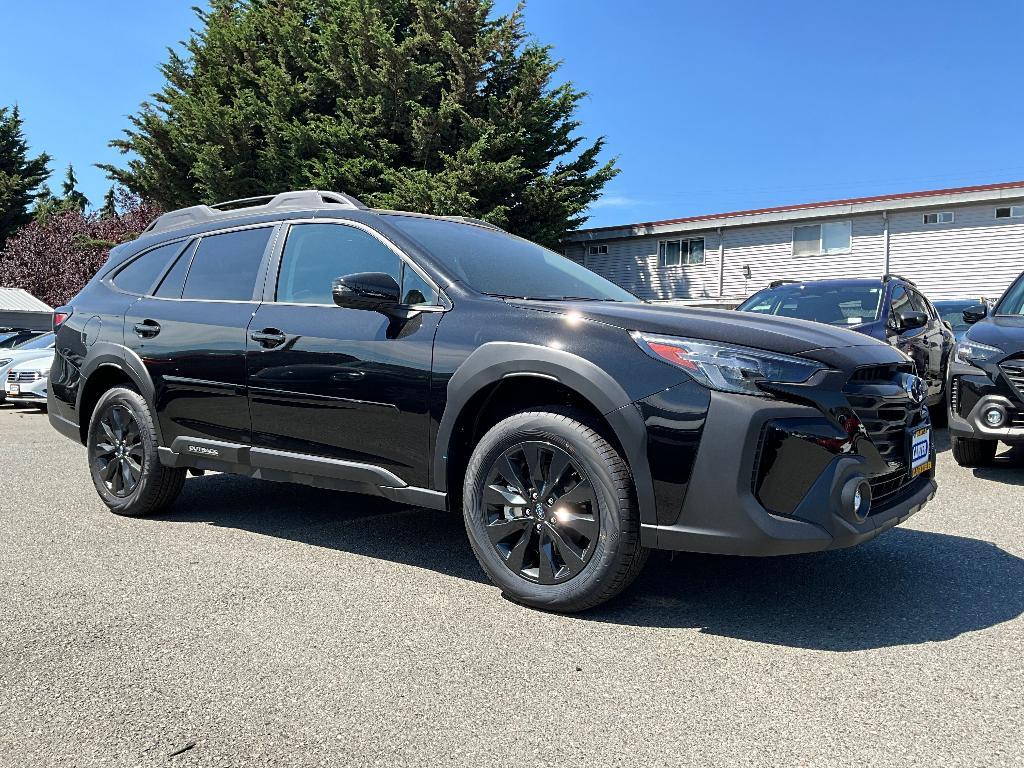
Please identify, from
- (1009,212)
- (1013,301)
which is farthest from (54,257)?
(1013,301)

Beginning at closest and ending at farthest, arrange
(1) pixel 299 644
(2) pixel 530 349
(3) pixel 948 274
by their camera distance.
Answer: (1) pixel 299 644
(2) pixel 530 349
(3) pixel 948 274

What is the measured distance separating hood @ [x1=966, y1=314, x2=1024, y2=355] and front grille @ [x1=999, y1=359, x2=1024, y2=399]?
8cm

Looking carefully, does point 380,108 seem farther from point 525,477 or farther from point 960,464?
point 525,477

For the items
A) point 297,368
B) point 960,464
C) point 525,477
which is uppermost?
point 297,368

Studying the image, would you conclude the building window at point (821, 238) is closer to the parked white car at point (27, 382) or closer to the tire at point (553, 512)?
the parked white car at point (27, 382)

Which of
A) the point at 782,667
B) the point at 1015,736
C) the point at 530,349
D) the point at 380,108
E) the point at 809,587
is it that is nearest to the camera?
the point at 1015,736

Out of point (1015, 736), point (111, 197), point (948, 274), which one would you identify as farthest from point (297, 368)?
point (111, 197)

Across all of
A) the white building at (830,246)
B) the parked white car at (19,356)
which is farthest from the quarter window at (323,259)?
the white building at (830,246)

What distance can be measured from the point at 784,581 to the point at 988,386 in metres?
3.12

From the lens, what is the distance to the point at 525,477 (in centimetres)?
344

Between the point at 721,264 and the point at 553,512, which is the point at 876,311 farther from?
the point at 721,264

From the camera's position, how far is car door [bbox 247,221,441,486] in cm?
372

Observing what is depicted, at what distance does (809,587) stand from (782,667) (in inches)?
35.9

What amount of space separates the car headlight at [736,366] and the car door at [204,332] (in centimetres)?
233
